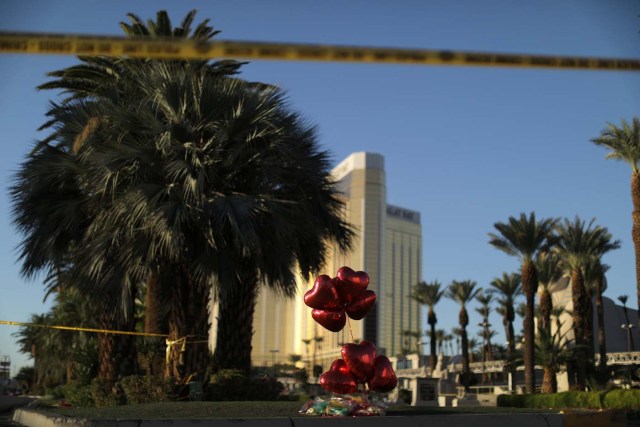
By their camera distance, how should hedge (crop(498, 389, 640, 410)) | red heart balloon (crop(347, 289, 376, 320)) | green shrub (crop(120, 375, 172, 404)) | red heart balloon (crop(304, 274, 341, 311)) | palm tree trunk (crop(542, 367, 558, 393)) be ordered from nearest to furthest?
red heart balloon (crop(304, 274, 341, 311))
red heart balloon (crop(347, 289, 376, 320))
green shrub (crop(120, 375, 172, 404))
hedge (crop(498, 389, 640, 410))
palm tree trunk (crop(542, 367, 558, 393))

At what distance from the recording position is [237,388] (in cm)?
1828

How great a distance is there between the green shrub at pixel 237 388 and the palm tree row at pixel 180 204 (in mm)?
539

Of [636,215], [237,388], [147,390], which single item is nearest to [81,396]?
[147,390]

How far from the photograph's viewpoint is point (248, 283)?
20047 mm

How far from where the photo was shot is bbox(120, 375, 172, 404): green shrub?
16.9m

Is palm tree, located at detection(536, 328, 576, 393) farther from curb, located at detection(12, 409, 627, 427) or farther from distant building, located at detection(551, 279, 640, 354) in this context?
distant building, located at detection(551, 279, 640, 354)

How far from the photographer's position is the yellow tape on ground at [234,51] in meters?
3.63

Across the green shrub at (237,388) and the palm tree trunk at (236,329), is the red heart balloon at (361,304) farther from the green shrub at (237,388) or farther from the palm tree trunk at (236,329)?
the palm tree trunk at (236,329)

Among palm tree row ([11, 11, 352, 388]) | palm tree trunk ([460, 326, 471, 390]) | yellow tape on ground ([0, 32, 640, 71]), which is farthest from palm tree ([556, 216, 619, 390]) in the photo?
yellow tape on ground ([0, 32, 640, 71])

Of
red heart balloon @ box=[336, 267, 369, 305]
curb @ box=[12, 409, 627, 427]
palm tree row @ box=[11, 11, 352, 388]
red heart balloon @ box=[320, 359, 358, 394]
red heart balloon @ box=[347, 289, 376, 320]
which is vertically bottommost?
curb @ box=[12, 409, 627, 427]

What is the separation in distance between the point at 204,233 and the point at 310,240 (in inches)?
158

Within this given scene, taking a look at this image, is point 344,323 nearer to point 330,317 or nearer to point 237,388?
point 330,317

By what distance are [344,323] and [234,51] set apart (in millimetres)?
10484

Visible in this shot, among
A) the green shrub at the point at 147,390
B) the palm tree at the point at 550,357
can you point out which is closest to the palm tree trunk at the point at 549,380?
the palm tree at the point at 550,357
